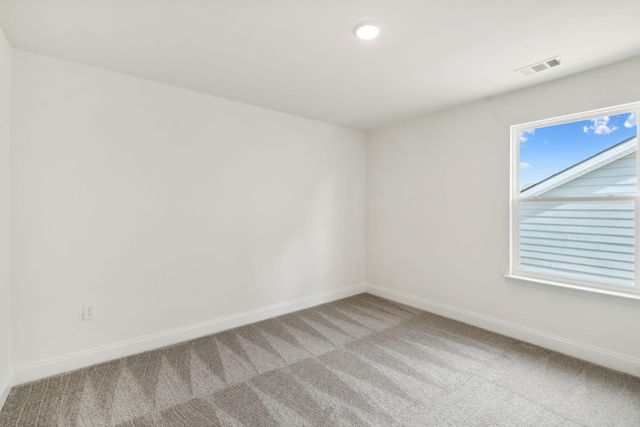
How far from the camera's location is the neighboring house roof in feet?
7.82

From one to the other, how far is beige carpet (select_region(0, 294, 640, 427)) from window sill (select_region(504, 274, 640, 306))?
1.82 ft

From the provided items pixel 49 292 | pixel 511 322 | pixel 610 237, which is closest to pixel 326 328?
pixel 511 322

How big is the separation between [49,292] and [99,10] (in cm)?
200

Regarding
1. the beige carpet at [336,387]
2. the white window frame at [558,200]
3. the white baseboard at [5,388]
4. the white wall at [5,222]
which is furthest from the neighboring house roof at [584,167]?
the white baseboard at [5,388]

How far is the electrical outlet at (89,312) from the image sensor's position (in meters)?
2.35

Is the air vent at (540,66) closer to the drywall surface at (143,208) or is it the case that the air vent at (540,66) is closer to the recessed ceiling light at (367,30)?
the recessed ceiling light at (367,30)

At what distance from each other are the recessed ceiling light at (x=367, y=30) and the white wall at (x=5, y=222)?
2.29 metres

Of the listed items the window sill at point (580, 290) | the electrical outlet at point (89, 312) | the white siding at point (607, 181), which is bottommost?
the electrical outlet at point (89, 312)

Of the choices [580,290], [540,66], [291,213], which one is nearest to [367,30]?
[540,66]

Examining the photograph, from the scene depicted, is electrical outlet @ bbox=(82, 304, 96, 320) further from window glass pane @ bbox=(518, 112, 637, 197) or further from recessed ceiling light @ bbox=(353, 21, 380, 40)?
window glass pane @ bbox=(518, 112, 637, 197)

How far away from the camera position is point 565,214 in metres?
2.67

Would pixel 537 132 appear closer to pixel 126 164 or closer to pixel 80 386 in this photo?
pixel 126 164

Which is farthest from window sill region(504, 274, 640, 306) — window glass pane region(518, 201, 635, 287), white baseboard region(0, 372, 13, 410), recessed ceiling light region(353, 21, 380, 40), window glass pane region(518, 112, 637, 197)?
white baseboard region(0, 372, 13, 410)

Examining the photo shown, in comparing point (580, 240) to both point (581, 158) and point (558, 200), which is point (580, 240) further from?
point (581, 158)
